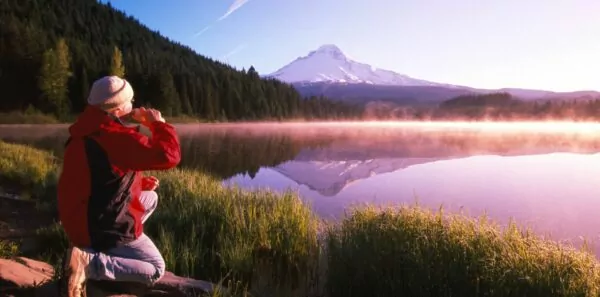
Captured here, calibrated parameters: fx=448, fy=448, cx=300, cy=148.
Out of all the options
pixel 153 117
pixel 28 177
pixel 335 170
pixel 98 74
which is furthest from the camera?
pixel 98 74

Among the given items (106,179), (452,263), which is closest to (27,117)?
(106,179)

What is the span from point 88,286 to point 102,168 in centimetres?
140

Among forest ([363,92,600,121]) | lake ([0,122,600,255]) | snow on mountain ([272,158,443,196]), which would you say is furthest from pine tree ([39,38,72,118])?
forest ([363,92,600,121])

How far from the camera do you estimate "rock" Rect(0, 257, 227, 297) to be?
4328 mm

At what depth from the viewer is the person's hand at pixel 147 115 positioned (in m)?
4.29

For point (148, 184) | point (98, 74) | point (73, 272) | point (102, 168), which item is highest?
point (98, 74)

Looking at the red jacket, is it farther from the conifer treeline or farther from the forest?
the forest

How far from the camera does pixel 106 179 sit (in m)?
3.92

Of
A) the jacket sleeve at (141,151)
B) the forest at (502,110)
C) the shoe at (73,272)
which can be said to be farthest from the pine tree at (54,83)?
the forest at (502,110)

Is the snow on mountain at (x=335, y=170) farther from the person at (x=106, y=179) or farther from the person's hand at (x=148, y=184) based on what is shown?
the person at (x=106, y=179)

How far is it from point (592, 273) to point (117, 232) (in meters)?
5.39

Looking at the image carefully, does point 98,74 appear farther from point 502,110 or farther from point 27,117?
point 502,110

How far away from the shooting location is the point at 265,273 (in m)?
6.84

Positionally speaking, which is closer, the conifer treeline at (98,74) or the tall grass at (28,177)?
the tall grass at (28,177)
